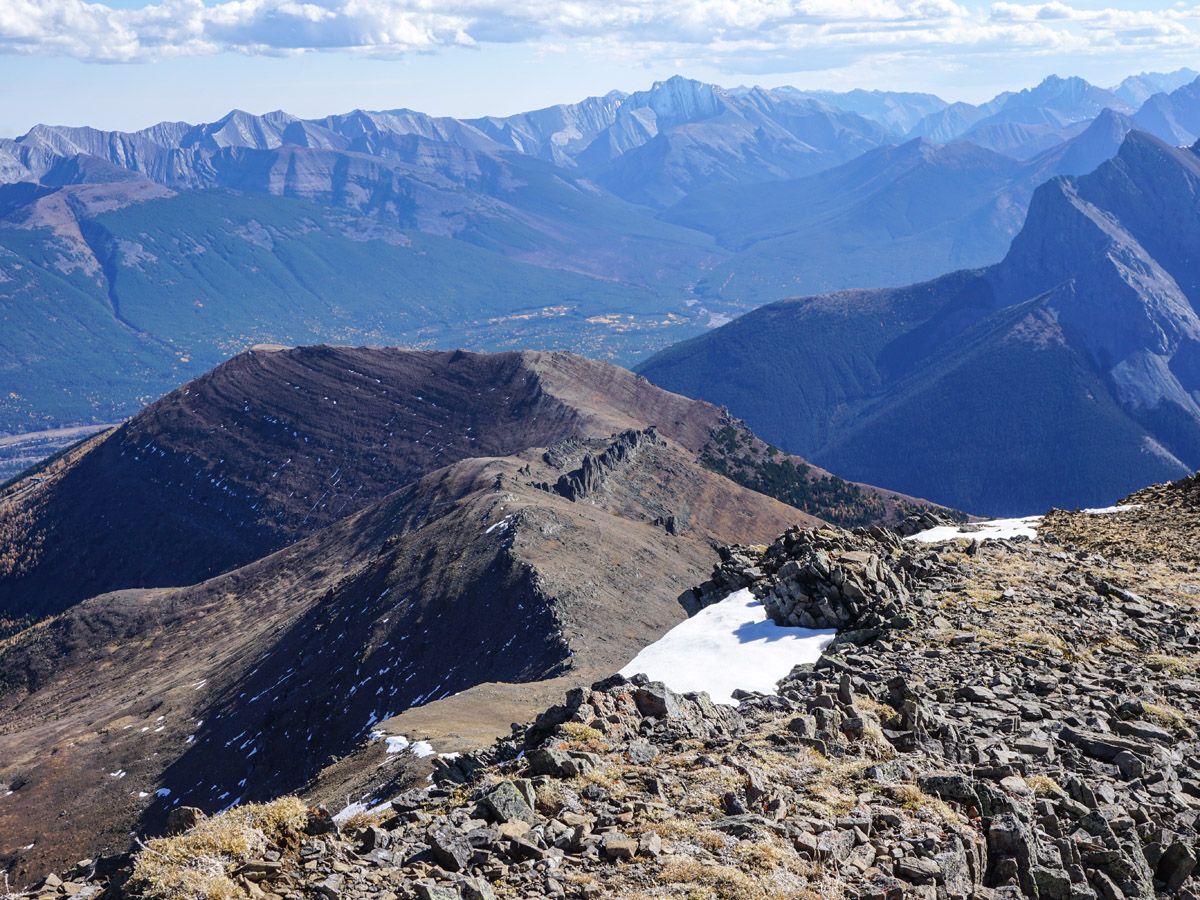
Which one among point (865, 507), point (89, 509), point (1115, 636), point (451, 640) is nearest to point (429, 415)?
point (89, 509)

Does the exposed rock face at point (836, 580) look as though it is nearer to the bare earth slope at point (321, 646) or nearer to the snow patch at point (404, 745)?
the snow patch at point (404, 745)

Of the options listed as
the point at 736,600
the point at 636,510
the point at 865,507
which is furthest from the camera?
the point at 865,507

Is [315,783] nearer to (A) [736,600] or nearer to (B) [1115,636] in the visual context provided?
(A) [736,600]

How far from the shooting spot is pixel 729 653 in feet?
112

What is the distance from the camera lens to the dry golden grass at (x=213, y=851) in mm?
15570

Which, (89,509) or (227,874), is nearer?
(227,874)

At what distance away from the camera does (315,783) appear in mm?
45844

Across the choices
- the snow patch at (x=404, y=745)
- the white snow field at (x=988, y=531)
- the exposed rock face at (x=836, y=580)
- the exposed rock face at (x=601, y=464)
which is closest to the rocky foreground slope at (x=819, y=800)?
the exposed rock face at (x=836, y=580)

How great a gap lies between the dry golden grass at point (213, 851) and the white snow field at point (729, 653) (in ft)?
42.9

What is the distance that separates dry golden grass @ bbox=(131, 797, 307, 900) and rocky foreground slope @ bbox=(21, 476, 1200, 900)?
4 cm

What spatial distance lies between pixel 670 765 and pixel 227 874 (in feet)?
26.4

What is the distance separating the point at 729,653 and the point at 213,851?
1986 cm

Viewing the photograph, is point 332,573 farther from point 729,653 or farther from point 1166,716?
point 1166,716

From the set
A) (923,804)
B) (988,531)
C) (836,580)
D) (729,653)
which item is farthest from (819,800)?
(988,531)
